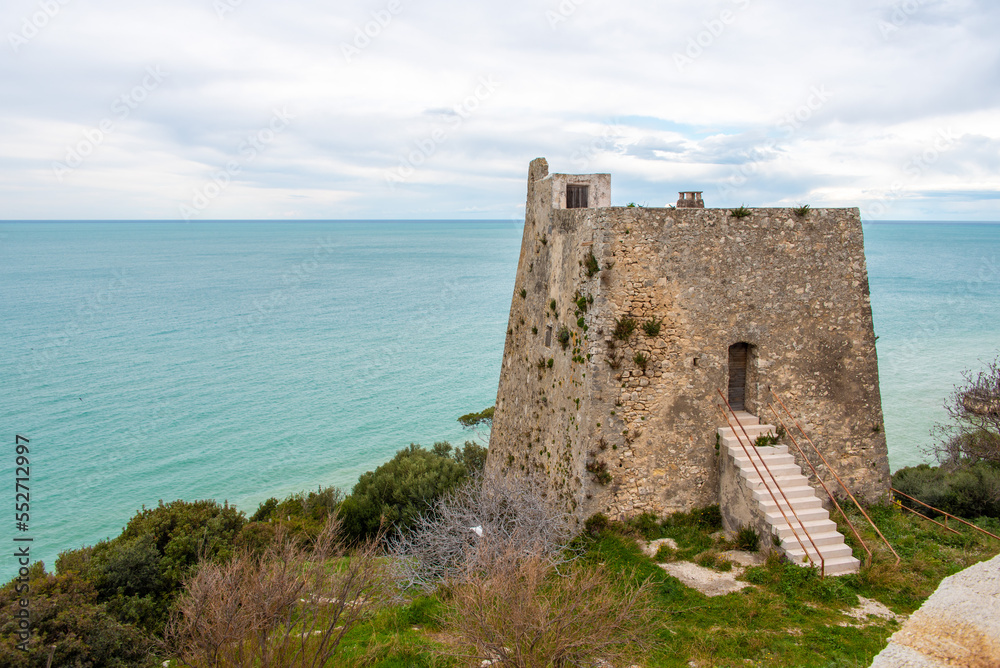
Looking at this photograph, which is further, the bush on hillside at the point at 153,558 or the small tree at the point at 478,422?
the small tree at the point at 478,422

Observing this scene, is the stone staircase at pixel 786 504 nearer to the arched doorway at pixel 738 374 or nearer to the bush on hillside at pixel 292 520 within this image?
the arched doorway at pixel 738 374

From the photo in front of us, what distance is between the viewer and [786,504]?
12055 mm

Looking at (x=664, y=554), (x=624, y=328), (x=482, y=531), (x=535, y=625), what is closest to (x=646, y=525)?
(x=664, y=554)

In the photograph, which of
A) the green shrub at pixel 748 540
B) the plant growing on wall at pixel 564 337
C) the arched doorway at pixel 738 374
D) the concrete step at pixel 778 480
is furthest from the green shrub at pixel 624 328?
the green shrub at pixel 748 540

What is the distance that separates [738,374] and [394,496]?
13133mm

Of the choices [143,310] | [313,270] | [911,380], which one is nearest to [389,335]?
[143,310]

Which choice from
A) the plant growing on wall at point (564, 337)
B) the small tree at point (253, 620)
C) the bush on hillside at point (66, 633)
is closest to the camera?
the small tree at point (253, 620)

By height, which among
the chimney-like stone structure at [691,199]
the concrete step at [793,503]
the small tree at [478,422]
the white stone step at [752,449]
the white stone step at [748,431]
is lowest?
the small tree at [478,422]

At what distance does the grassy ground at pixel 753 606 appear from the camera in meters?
8.72

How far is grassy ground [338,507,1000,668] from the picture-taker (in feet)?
28.6

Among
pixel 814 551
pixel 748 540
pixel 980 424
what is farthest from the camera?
pixel 980 424

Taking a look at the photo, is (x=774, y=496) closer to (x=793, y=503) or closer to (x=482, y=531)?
(x=793, y=503)

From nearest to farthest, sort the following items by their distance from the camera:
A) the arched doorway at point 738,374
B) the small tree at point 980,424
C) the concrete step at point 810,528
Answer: the concrete step at point 810,528
the arched doorway at point 738,374
the small tree at point 980,424

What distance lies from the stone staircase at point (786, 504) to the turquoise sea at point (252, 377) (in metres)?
24.1
